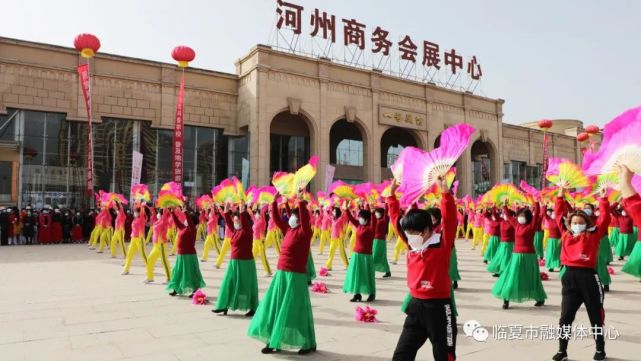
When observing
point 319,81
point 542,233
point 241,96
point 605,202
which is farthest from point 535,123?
point 605,202

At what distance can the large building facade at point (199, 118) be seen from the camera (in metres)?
22.2

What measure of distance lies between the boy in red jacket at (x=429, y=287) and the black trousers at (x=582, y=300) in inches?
83.6

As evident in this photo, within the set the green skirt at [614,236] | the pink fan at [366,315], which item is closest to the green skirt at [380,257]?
the pink fan at [366,315]

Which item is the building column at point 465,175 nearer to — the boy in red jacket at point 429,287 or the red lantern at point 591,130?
the red lantern at point 591,130

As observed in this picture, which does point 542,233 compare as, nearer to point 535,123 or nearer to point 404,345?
point 404,345

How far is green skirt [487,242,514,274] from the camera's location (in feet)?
33.4

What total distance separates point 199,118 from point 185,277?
1931 cm

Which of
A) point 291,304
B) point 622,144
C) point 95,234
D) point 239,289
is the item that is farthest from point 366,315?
point 95,234

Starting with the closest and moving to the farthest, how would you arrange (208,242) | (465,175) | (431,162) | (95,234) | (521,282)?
(431,162), (521,282), (208,242), (95,234), (465,175)

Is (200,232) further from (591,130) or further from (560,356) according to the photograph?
(591,130)

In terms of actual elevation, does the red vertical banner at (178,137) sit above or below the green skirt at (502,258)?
above

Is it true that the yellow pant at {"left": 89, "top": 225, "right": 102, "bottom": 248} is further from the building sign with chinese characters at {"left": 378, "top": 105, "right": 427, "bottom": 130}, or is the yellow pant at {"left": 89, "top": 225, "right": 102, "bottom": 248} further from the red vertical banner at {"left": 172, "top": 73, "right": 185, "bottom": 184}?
the building sign with chinese characters at {"left": 378, "top": 105, "right": 427, "bottom": 130}

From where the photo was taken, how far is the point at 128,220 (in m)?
20.5

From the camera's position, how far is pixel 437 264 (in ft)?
11.3
